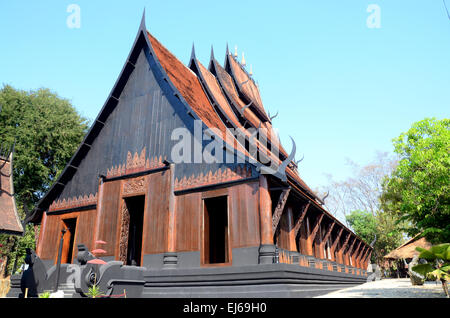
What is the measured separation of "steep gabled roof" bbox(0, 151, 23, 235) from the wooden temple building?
45.1 inches

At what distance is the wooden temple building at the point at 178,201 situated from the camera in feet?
25.8

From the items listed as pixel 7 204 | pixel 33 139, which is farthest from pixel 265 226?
pixel 33 139

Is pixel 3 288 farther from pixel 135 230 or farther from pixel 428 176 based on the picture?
pixel 428 176

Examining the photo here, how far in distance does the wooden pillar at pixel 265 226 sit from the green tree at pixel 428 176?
826 cm

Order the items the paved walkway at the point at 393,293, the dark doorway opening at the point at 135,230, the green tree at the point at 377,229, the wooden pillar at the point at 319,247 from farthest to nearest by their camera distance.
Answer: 1. the green tree at the point at 377,229
2. the wooden pillar at the point at 319,247
3. the dark doorway opening at the point at 135,230
4. the paved walkway at the point at 393,293

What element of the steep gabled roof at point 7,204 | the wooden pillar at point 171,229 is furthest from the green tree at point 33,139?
the wooden pillar at point 171,229

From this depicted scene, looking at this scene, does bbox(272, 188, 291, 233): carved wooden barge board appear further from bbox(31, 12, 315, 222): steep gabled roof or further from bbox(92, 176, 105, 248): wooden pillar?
bbox(92, 176, 105, 248): wooden pillar

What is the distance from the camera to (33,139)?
2436 cm

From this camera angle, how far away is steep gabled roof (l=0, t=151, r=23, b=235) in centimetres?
1011

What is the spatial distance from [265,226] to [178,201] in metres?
2.85

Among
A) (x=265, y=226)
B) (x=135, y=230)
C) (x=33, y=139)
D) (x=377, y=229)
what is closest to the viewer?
(x=265, y=226)

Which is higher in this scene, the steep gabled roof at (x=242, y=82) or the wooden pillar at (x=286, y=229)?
the steep gabled roof at (x=242, y=82)

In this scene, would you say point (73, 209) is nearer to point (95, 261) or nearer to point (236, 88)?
point (95, 261)

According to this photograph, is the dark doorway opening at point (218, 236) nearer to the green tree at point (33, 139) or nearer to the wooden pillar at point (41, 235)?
the wooden pillar at point (41, 235)
